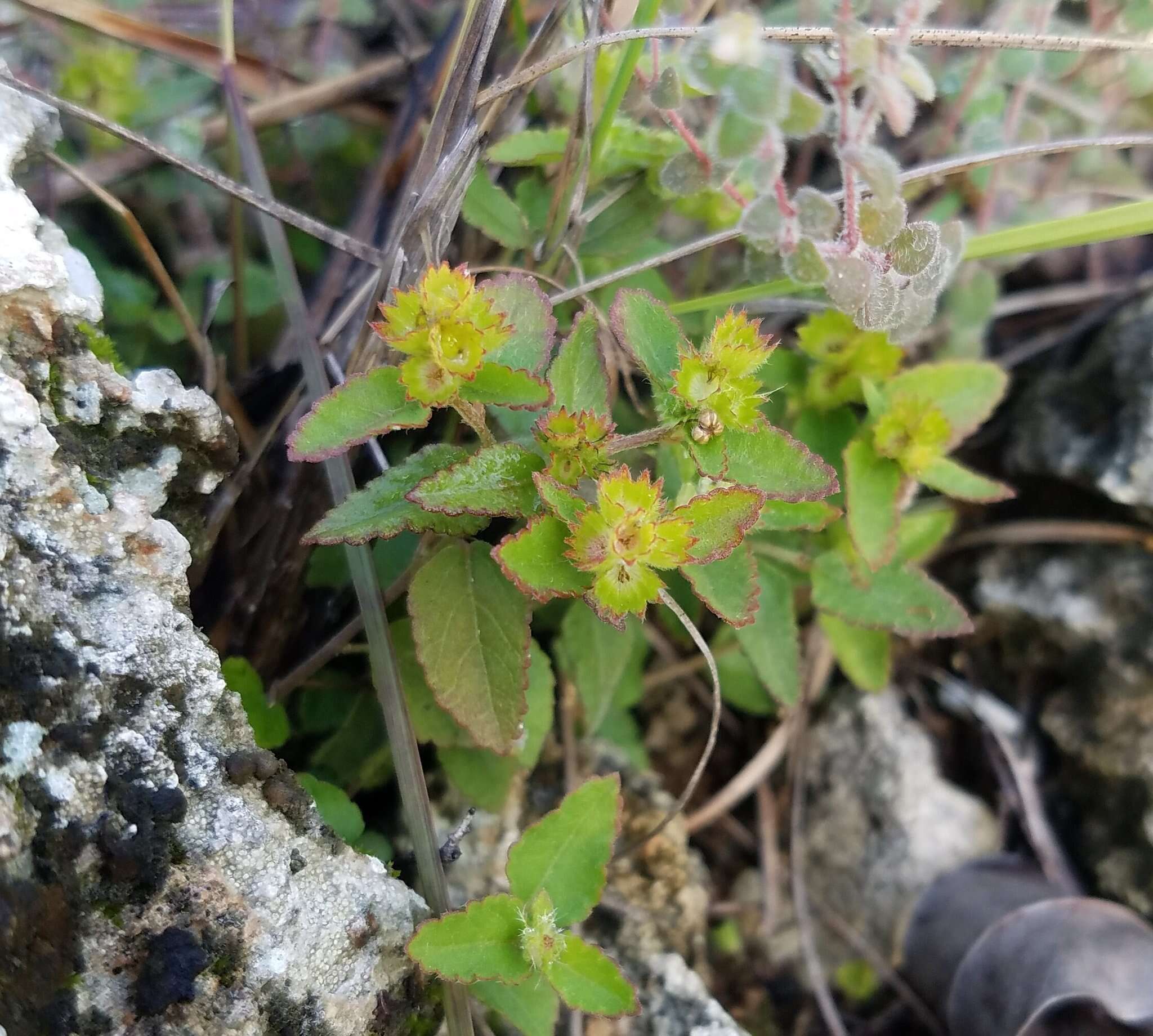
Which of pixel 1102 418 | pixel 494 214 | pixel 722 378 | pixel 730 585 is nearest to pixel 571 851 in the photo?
pixel 730 585

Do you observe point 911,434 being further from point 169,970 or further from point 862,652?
point 169,970

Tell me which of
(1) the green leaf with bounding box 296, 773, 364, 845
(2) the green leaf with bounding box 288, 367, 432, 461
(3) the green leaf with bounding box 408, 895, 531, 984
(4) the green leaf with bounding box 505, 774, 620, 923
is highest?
(2) the green leaf with bounding box 288, 367, 432, 461

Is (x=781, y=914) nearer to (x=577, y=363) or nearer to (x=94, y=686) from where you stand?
(x=577, y=363)

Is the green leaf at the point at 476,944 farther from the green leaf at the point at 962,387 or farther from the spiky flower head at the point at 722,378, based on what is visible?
the green leaf at the point at 962,387

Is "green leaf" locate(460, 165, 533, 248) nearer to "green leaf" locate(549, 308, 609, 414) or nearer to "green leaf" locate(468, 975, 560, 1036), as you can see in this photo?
"green leaf" locate(549, 308, 609, 414)

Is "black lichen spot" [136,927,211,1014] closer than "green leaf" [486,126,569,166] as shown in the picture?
Yes

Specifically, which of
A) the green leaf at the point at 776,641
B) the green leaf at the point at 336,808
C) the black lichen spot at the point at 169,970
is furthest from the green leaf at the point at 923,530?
the black lichen spot at the point at 169,970

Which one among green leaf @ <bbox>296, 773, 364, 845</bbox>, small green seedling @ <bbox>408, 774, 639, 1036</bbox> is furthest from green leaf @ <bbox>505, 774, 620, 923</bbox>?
green leaf @ <bbox>296, 773, 364, 845</bbox>
